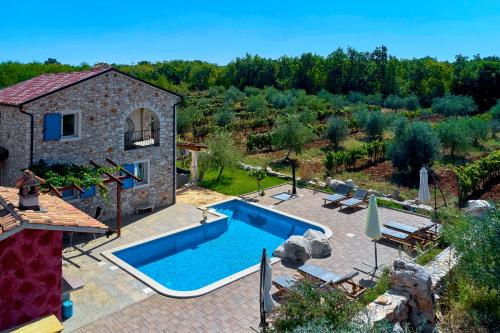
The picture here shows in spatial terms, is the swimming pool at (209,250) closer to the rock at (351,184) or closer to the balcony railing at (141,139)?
the balcony railing at (141,139)

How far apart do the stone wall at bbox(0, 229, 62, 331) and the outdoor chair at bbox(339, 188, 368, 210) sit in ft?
46.2

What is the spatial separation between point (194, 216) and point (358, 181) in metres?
10.6

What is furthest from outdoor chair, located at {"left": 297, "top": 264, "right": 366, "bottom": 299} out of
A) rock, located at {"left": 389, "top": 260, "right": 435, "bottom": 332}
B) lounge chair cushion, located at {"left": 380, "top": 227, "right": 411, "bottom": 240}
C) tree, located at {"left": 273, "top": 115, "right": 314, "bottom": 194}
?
tree, located at {"left": 273, "top": 115, "right": 314, "bottom": 194}

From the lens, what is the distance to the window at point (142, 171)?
18.8 m

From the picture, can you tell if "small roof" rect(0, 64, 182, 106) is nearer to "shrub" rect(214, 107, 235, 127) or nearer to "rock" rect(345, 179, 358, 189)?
"rock" rect(345, 179, 358, 189)

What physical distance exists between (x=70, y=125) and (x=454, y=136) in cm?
2380

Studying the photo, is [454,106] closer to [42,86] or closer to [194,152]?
[194,152]

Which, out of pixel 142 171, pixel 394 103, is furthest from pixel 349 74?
pixel 142 171

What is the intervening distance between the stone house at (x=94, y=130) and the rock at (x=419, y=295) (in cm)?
1129

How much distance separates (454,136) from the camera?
28297 mm

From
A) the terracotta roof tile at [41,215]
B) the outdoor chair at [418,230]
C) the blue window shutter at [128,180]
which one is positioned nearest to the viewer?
the terracotta roof tile at [41,215]

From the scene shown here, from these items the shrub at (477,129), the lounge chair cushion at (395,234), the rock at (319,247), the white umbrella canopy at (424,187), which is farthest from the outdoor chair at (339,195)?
the shrub at (477,129)

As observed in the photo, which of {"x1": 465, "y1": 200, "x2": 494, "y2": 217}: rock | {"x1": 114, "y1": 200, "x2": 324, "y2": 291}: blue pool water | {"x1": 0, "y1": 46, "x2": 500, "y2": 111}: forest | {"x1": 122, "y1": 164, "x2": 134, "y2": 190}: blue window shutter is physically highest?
{"x1": 0, "y1": 46, "x2": 500, "y2": 111}: forest

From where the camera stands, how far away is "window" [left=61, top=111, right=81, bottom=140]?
1614 cm
